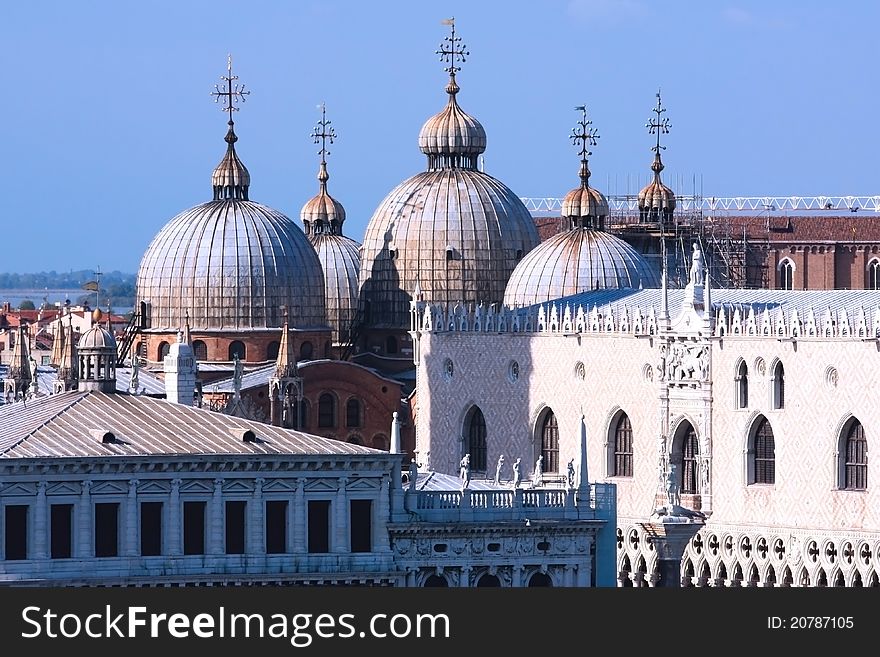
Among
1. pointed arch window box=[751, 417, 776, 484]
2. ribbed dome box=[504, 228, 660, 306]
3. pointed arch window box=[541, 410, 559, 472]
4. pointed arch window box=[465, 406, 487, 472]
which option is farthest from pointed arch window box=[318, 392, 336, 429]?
pointed arch window box=[751, 417, 776, 484]

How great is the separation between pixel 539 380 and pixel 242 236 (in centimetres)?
2012

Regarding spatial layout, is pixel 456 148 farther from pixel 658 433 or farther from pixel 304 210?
pixel 658 433

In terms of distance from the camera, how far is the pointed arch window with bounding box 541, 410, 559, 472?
121787mm

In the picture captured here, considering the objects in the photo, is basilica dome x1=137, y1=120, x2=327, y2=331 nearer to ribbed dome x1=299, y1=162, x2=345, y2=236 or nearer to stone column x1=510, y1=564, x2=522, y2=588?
ribbed dome x1=299, y1=162, x2=345, y2=236

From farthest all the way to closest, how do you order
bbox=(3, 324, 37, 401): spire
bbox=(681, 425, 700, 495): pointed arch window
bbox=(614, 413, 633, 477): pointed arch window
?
bbox=(3, 324, 37, 401): spire → bbox=(614, 413, 633, 477): pointed arch window → bbox=(681, 425, 700, 495): pointed arch window

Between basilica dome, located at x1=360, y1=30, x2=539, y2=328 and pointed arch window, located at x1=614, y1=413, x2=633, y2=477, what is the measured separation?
19516 millimetres

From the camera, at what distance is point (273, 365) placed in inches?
5477

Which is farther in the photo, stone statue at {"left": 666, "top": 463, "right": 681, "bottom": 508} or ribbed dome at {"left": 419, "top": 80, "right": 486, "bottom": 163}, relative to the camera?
ribbed dome at {"left": 419, "top": 80, "right": 486, "bottom": 163}

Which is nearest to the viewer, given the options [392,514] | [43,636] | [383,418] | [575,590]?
[43,636]

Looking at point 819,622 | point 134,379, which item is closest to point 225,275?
point 134,379

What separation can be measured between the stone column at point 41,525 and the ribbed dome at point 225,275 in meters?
53.0

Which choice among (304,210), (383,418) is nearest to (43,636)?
(383,418)

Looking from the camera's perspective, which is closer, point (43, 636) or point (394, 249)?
point (43, 636)

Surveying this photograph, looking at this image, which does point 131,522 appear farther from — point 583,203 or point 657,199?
point 657,199
